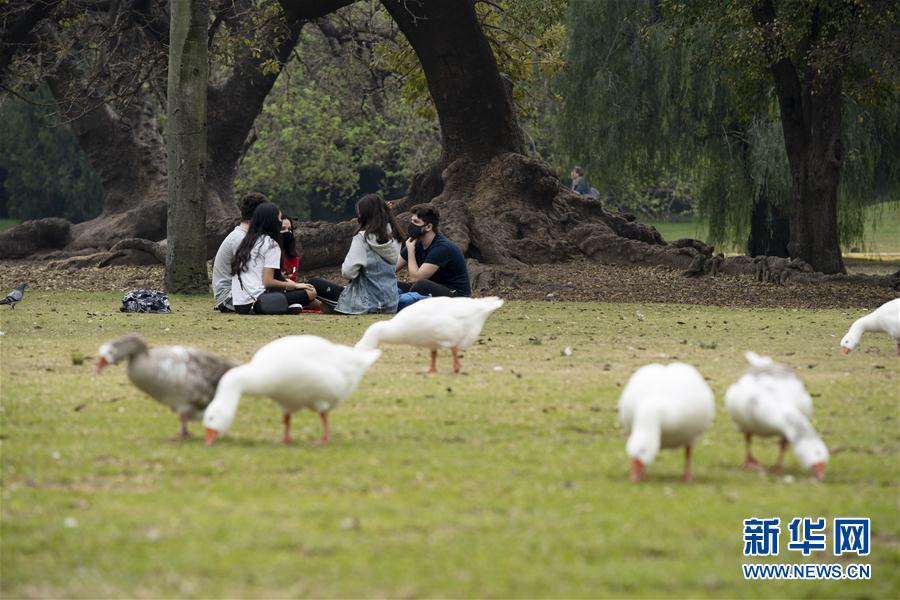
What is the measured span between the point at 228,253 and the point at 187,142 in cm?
410

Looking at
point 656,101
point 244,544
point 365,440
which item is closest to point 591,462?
point 365,440

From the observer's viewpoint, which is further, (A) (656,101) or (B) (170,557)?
(A) (656,101)

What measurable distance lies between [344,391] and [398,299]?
10.2 m

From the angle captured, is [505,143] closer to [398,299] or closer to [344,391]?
[398,299]

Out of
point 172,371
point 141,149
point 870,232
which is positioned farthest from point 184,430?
point 870,232

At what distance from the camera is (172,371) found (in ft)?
24.7

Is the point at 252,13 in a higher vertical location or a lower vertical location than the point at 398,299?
higher

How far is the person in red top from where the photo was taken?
18016mm

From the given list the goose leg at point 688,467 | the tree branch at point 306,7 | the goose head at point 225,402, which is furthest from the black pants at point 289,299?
the goose leg at point 688,467

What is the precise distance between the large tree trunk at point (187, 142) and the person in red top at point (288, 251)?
2818mm

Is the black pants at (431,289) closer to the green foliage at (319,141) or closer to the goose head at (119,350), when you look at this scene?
the goose head at (119,350)

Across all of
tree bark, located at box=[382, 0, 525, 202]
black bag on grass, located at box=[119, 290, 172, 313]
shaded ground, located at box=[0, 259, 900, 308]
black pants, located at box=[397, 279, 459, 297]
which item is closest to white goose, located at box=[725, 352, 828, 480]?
black pants, located at box=[397, 279, 459, 297]

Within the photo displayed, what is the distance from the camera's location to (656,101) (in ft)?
107

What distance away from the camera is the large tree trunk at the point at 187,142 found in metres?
20.8
